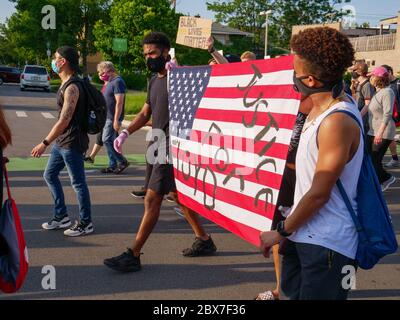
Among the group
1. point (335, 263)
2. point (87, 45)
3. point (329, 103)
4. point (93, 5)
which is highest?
point (93, 5)

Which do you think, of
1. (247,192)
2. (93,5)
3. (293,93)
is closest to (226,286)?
(247,192)

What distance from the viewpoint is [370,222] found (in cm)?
225

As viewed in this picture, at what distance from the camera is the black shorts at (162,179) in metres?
4.44

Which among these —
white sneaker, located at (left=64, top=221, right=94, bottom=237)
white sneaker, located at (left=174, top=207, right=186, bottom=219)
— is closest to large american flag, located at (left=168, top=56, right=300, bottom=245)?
white sneaker, located at (left=64, top=221, right=94, bottom=237)

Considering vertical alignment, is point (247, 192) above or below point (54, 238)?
above

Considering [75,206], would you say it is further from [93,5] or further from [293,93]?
[93,5]

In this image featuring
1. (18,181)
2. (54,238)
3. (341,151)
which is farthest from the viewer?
(18,181)

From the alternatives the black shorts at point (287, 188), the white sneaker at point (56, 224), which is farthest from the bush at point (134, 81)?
the black shorts at point (287, 188)

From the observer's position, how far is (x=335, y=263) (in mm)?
2260

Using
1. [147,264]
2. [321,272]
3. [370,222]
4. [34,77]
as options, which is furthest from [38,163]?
[34,77]

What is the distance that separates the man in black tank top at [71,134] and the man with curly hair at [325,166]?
3.36 metres

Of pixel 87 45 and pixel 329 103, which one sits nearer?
pixel 329 103

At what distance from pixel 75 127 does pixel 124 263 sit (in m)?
1.67
